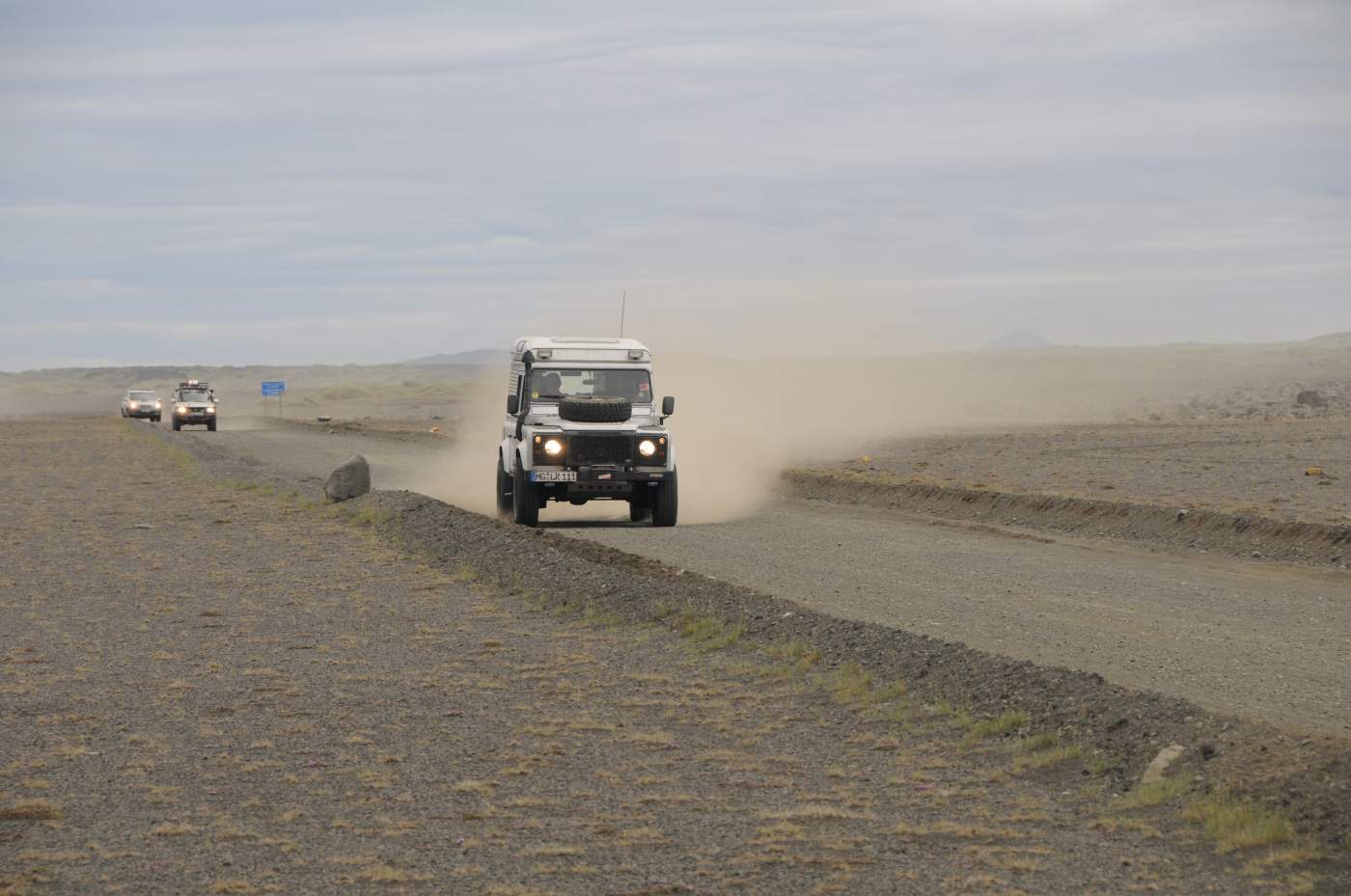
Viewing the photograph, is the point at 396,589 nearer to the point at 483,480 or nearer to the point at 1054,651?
the point at 1054,651

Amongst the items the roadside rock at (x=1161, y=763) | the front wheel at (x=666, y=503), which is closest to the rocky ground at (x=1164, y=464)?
the front wheel at (x=666, y=503)

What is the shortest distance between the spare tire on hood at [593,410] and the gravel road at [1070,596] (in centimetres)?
177

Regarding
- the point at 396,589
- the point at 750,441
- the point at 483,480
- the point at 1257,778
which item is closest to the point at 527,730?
the point at 1257,778

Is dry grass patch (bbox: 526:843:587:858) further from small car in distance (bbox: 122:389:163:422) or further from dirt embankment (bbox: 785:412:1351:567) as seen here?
small car in distance (bbox: 122:389:163:422)

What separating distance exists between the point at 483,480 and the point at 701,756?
2348 centimetres

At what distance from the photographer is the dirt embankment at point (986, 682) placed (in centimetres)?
775

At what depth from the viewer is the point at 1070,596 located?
635 inches

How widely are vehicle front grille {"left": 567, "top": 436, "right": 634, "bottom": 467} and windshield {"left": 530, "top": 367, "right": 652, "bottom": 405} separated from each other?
90 centimetres

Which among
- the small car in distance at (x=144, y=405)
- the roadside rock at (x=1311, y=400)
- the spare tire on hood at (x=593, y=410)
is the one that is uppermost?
the spare tire on hood at (x=593, y=410)

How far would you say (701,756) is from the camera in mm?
8961

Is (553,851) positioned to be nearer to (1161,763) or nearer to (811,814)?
(811,814)

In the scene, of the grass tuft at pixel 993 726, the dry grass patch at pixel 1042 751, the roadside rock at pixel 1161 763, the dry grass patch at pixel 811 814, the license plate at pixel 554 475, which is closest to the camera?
the dry grass patch at pixel 811 814

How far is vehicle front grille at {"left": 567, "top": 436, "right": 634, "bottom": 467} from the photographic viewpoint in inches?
894

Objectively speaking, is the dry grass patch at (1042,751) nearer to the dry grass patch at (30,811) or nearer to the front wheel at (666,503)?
the dry grass patch at (30,811)
